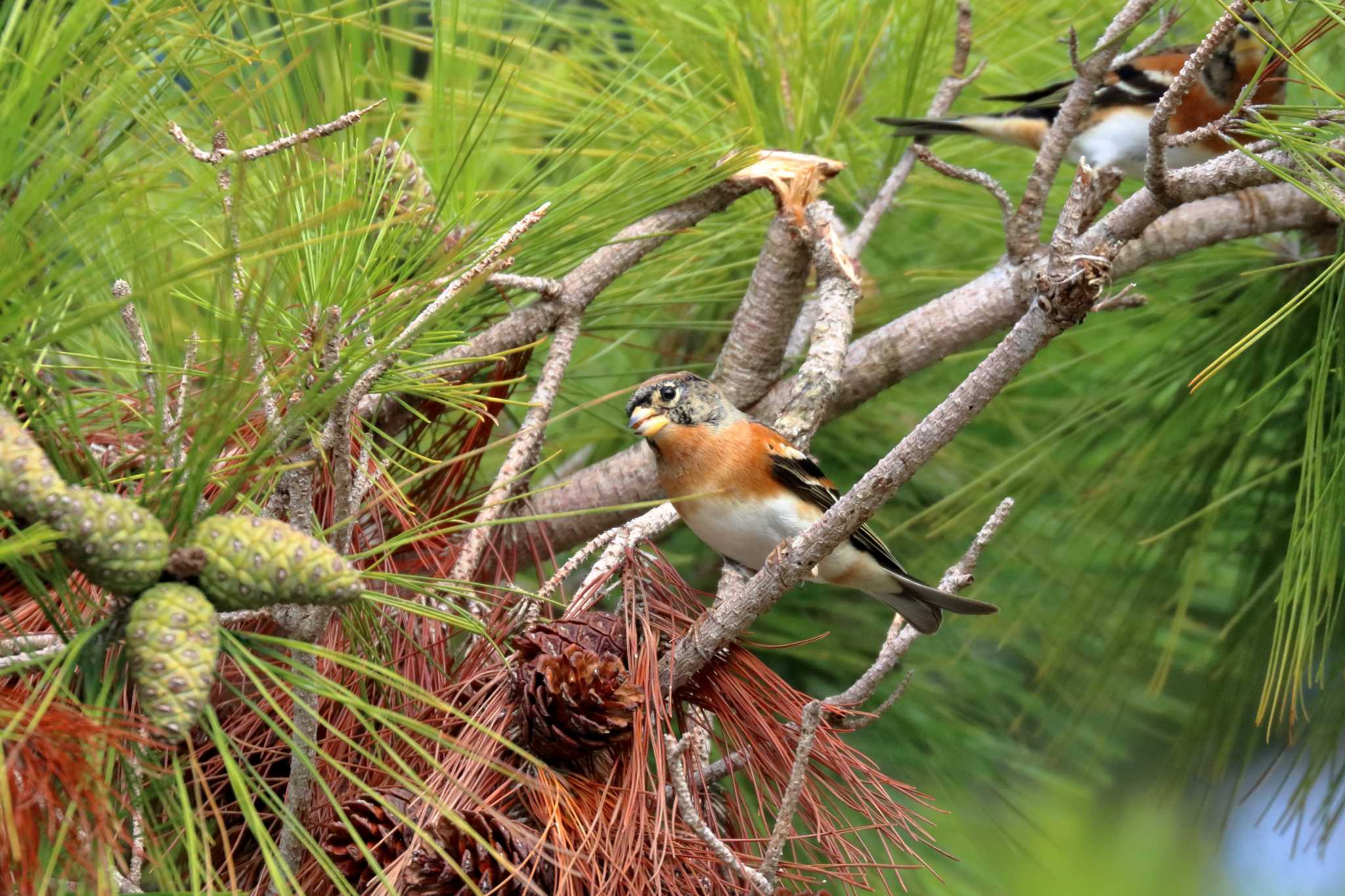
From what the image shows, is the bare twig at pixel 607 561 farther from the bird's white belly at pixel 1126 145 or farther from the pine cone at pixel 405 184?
the bird's white belly at pixel 1126 145

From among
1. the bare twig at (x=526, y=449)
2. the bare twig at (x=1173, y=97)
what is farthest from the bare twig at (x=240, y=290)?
the bare twig at (x=1173, y=97)

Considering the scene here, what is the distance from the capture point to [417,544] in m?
1.99

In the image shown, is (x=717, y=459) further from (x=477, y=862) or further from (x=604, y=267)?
(x=477, y=862)

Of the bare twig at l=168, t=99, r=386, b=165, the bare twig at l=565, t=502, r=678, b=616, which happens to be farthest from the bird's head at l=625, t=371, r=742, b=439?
the bare twig at l=168, t=99, r=386, b=165

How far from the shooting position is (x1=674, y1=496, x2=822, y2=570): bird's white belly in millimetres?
2357

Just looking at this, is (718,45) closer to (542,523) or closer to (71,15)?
(542,523)

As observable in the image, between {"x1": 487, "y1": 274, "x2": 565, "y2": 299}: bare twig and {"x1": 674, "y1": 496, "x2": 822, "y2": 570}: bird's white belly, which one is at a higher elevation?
{"x1": 487, "y1": 274, "x2": 565, "y2": 299}: bare twig

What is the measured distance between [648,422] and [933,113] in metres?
1.10

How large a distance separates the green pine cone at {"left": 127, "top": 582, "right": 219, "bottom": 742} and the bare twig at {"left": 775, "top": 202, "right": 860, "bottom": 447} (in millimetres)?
1440

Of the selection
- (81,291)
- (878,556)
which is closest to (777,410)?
(878,556)

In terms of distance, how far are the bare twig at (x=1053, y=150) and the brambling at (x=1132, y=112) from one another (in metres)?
0.37

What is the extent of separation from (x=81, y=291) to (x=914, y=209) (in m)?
2.73

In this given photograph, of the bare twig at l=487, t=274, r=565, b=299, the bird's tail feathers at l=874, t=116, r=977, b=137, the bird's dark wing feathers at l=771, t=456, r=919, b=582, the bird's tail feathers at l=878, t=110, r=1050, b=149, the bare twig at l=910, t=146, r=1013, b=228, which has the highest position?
the bird's tail feathers at l=878, t=110, r=1050, b=149

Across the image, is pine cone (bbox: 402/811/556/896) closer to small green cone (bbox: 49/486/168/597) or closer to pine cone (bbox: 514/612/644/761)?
pine cone (bbox: 514/612/644/761)
